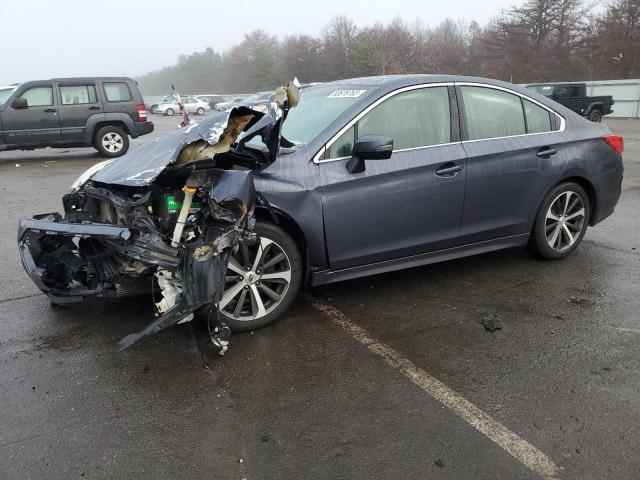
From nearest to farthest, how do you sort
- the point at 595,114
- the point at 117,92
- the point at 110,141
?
the point at 117,92
the point at 110,141
the point at 595,114

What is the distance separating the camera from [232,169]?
3.41 metres

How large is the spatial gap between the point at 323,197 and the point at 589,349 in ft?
6.65

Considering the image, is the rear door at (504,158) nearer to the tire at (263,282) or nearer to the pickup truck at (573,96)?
the tire at (263,282)

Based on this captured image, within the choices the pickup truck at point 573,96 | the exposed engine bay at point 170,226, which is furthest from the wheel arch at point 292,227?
the pickup truck at point 573,96

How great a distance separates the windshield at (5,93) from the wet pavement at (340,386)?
9582mm

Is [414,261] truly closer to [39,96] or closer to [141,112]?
[141,112]

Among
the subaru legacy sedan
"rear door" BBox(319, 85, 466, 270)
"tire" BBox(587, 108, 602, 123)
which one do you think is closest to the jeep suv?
the subaru legacy sedan

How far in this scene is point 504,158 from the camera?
431 cm

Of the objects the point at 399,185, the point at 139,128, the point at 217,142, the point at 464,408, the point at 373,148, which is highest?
the point at 139,128

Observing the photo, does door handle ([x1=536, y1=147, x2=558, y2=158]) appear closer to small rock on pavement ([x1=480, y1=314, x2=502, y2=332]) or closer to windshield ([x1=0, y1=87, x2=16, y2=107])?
small rock on pavement ([x1=480, y1=314, x2=502, y2=332])

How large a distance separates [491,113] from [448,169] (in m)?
0.79

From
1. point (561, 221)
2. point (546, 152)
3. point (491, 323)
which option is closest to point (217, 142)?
point (491, 323)

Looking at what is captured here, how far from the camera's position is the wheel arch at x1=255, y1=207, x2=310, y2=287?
3.52 meters

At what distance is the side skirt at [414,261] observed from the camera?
3803mm
